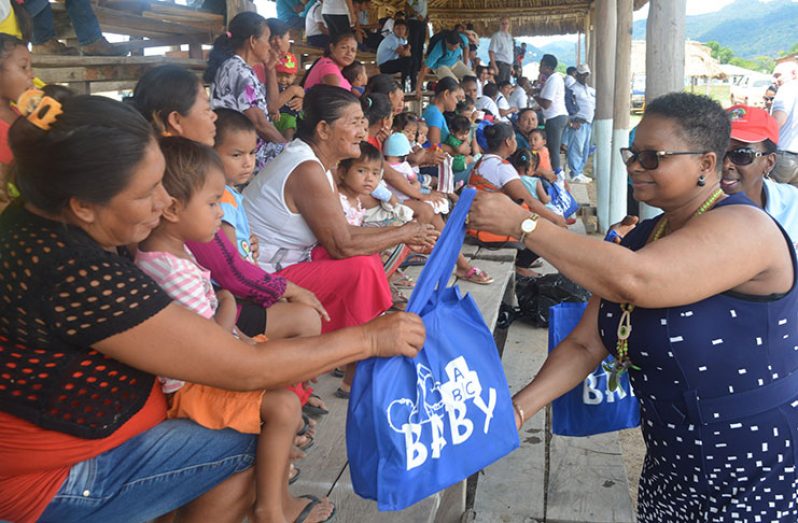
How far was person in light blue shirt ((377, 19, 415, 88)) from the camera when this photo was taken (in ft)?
30.2

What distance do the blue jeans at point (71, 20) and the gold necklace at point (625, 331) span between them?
4253 mm

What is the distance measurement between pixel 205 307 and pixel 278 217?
136cm

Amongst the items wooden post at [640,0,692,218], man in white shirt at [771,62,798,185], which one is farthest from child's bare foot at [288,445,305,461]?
man in white shirt at [771,62,798,185]

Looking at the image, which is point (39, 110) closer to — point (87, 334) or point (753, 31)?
point (87, 334)

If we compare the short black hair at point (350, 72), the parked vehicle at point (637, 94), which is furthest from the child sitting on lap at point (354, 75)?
the parked vehicle at point (637, 94)

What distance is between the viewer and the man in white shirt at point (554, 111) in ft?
39.5

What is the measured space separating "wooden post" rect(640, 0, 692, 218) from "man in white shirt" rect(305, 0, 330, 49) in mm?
3421

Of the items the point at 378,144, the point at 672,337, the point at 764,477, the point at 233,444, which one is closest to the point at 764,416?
the point at 764,477

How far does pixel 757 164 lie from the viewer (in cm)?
294

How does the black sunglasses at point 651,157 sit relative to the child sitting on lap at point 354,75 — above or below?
above

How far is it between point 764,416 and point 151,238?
1.79 meters

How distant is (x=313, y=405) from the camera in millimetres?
2854

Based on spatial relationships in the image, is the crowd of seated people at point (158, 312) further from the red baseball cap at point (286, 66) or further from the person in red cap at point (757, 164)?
the red baseball cap at point (286, 66)

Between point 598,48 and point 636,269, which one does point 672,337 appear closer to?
point 636,269
